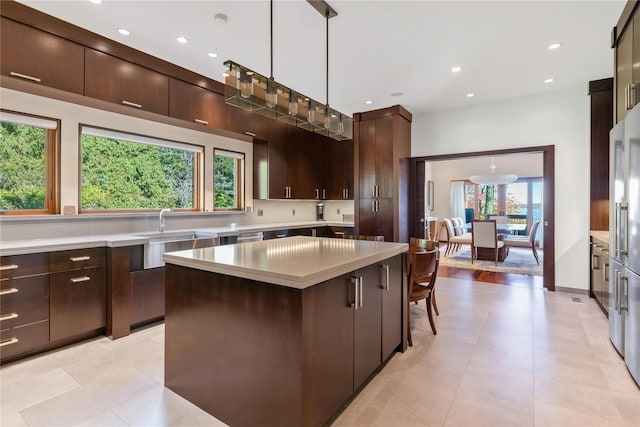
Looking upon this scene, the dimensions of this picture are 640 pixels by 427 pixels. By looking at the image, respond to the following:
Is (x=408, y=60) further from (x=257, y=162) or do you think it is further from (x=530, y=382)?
(x=530, y=382)

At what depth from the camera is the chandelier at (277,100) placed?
2047 millimetres

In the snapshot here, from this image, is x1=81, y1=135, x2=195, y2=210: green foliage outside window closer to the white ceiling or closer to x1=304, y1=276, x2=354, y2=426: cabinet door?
the white ceiling

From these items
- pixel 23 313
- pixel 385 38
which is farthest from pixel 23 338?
pixel 385 38

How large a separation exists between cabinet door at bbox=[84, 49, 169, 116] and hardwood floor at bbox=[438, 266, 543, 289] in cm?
493

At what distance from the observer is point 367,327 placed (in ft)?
6.45

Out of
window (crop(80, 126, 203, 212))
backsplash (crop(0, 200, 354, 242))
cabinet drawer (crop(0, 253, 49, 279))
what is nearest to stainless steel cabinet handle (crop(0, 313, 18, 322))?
cabinet drawer (crop(0, 253, 49, 279))

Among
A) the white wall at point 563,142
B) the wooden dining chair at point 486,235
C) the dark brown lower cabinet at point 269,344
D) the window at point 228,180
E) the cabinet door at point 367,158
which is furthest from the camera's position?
the wooden dining chair at point 486,235

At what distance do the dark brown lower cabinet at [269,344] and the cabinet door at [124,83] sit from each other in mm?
2059

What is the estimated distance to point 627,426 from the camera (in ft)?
5.46

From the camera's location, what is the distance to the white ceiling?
2533 mm

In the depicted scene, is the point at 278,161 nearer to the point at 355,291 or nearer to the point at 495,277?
the point at 355,291

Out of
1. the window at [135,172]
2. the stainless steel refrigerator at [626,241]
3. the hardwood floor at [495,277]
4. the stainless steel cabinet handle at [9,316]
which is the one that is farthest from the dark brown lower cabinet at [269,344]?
the hardwood floor at [495,277]

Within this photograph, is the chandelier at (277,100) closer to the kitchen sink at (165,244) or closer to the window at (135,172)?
the kitchen sink at (165,244)

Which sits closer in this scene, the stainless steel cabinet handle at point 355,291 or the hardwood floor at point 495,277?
the stainless steel cabinet handle at point 355,291
